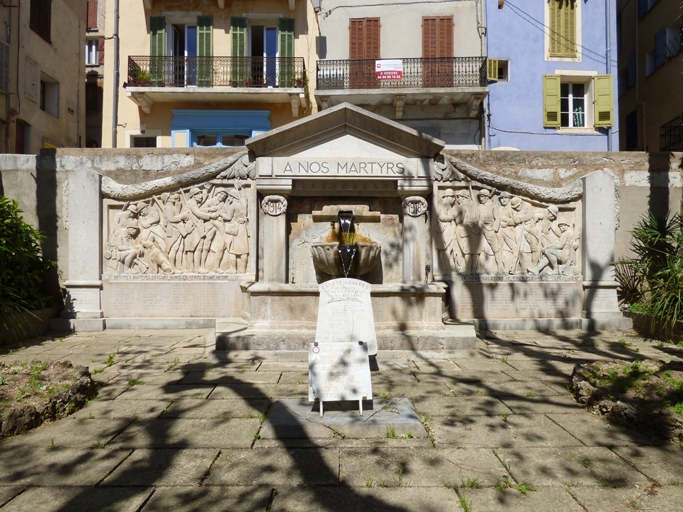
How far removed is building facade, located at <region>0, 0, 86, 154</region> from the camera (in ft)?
44.7

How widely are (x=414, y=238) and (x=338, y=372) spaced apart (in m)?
4.15

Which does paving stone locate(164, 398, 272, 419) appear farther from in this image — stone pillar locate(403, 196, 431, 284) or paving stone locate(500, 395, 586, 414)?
stone pillar locate(403, 196, 431, 284)

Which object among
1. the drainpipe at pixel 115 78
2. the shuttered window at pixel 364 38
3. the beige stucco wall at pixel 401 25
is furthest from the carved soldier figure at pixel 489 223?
the drainpipe at pixel 115 78

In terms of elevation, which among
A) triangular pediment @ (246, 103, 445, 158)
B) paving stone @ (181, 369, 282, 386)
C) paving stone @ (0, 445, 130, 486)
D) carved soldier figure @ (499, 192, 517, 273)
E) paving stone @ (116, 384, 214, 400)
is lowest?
paving stone @ (0, 445, 130, 486)

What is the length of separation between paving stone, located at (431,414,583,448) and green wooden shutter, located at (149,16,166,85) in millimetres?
15834

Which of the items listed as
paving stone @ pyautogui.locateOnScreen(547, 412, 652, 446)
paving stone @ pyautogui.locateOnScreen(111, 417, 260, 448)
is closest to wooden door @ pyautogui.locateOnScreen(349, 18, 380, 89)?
paving stone @ pyautogui.locateOnScreen(547, 412, 652, 446)

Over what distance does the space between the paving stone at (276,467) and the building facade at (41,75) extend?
14.6m

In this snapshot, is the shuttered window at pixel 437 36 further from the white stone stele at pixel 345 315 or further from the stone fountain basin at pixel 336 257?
the white stone stele at pixel 345 315

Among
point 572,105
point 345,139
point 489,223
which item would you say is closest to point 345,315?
point 345,139

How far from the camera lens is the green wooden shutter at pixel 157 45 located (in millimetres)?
15586

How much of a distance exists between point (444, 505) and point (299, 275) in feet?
19.1

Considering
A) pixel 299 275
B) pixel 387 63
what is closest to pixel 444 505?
pixel 299 275

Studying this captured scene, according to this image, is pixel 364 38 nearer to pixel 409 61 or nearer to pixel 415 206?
pixel 409 61

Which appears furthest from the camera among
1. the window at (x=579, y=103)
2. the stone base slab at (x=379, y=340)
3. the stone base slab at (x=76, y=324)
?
the window at (x=579, y=103)
